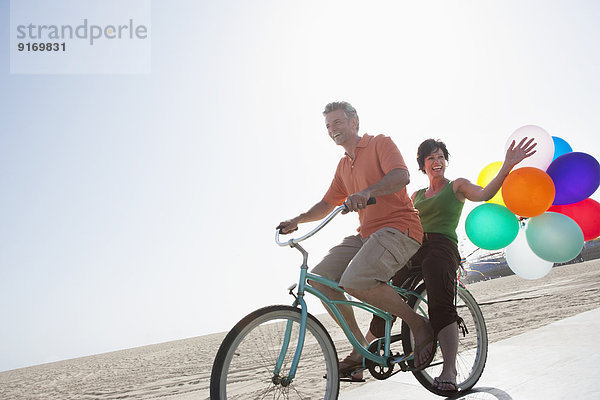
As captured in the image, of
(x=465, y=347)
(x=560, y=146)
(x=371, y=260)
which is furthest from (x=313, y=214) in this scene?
(x=560, y=146)

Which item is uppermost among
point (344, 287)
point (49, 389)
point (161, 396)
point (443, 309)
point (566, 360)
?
point (344, 287)

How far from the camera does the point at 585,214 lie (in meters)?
4.21

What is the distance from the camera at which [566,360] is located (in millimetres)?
3025

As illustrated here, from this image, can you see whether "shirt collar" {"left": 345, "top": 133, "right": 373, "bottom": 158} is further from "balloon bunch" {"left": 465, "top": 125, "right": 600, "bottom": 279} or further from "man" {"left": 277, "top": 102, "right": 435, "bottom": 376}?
"balloon bunch" {"left": 465, "top": 125, "right": 600, "bottom": 279}

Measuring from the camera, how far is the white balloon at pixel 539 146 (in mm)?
4078

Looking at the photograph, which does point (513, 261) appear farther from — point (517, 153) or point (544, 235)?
point (517, 153)

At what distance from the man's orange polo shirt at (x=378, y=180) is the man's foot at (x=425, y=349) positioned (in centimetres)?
60

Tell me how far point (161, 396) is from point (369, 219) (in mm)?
4770

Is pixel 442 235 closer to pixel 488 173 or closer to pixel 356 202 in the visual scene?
pixel 356 202

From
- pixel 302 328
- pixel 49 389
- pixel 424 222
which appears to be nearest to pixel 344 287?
pixel 302 328

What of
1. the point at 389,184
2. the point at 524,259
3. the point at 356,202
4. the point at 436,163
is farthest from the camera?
the point at 524,259

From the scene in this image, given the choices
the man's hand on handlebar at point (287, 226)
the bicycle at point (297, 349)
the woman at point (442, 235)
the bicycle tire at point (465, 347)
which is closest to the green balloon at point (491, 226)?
the bicycle tire at point (465, 347)

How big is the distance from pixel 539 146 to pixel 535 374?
2217 millimetres

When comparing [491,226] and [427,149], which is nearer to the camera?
[427,149]
